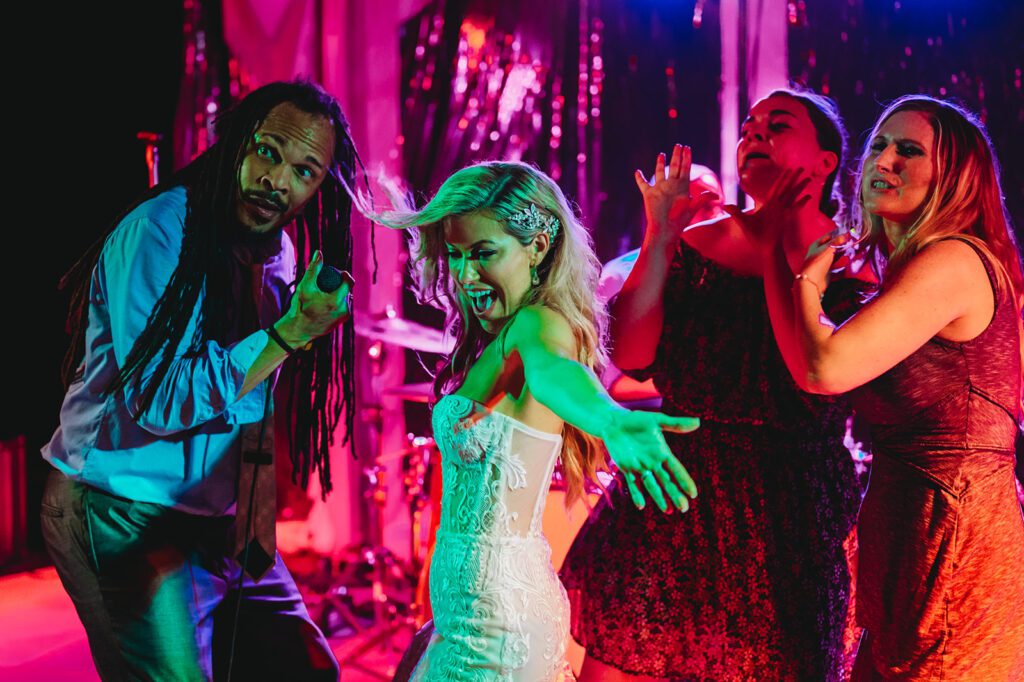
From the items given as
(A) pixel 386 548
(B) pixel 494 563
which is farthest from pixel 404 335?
(B) pixel 494 563

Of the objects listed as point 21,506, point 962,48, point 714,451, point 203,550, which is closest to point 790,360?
point 714,451

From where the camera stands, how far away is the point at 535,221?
6.22 feet

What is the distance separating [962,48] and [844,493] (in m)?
3.26

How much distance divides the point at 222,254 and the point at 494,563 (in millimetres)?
1025

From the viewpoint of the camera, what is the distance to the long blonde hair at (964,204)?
6.34 feet

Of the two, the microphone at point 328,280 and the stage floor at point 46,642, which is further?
the stage floor at point 46,642

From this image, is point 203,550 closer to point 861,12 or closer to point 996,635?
point 996,635

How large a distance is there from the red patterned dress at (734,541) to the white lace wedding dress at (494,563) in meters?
0.36

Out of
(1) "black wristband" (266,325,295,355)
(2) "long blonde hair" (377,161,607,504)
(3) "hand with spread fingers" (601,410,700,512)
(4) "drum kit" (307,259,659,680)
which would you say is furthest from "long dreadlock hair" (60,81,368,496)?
(3) "hand with spread fingers" (601,410,700,512)

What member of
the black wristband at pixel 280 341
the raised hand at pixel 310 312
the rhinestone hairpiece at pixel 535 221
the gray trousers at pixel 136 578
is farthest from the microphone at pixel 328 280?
the gray trousers at pixel 136 578

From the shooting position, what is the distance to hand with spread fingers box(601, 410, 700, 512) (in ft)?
4.11

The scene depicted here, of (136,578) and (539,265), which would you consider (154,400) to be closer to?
(136,578)

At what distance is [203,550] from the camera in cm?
218

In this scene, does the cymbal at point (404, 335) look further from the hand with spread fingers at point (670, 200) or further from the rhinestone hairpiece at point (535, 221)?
the rhinestone hairpiece at point (535, 221)
